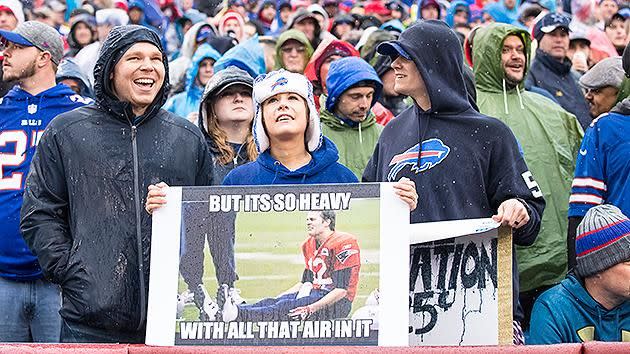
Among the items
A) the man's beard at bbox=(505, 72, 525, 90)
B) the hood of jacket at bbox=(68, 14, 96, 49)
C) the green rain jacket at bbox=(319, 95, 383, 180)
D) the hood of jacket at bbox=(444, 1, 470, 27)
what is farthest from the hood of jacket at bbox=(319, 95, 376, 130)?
the hood of jacket at bbox=(444, 1, 470, 27)

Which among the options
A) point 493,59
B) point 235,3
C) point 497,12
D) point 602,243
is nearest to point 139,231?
point 602,243

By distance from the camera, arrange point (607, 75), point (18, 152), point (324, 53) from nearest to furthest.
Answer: point (18, 152), point (607, 75), point (324, 53)

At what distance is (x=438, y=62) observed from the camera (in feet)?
20.0

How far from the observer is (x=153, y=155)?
5.60m

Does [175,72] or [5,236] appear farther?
[175,72]

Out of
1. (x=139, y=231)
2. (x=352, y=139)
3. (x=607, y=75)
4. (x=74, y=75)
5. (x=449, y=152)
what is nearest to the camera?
(x=139, y=231)

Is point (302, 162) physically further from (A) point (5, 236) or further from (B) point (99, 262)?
(A) point (5, 236)

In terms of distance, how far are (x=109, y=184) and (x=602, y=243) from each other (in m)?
2.24

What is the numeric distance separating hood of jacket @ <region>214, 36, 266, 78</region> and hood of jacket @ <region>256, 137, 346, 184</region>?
3.02m

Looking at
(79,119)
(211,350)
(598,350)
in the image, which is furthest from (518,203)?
(79,119)

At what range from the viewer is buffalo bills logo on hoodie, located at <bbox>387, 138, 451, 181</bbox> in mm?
5895

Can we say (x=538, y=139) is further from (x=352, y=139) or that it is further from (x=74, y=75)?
(x=74, y=75)

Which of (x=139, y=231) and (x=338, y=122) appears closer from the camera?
(x=139, y=231)

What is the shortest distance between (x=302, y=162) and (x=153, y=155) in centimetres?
66
